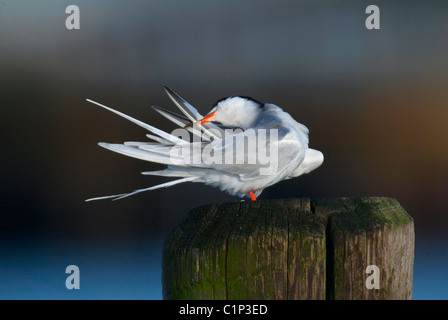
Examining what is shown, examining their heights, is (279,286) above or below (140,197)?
above

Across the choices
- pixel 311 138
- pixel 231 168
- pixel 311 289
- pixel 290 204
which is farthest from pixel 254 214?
pixel 311 138

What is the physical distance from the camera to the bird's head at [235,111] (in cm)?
283

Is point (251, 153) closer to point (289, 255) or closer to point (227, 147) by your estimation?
point (227, 147)

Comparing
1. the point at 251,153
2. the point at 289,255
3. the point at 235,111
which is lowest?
the point at 289,255

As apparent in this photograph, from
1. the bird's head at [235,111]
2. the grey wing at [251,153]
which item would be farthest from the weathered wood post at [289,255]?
the bird's head at [235,111]

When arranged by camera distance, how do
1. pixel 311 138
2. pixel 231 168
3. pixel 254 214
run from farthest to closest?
1. pixel 311 138
2. pixel 231 168
3. pixel 254 214

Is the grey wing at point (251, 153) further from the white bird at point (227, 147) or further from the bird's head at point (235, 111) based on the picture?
the bird's head at point (235, 111)

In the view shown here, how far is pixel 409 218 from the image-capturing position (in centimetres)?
155

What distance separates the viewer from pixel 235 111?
2846 mm

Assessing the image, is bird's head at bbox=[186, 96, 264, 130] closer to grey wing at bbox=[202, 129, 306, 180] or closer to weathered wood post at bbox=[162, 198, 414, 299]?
grey wing at bbox=[202, 129, 306, 180]

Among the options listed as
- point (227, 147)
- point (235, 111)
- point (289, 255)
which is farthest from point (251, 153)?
point (289, 255)

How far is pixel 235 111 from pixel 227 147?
1.07ft
